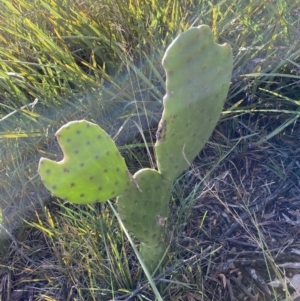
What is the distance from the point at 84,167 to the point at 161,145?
0.58ft

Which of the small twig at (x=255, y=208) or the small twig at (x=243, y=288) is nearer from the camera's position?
the small twig at (x=243, y=288)

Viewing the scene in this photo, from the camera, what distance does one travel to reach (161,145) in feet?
3.67

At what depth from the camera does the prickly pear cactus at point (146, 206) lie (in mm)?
1161

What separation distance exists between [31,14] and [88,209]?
67 cm

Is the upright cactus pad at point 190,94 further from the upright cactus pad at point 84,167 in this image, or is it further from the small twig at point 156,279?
the small twig at point 156,279

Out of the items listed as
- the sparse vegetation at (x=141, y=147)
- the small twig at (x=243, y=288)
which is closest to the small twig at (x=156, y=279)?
the sparse vegetation at (x=141, y=147)

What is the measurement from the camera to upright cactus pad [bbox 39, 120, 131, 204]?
3.30ft

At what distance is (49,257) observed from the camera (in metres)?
1.41

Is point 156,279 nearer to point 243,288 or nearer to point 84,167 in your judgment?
point 243,288

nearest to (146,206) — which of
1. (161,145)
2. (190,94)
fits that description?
(161,145)

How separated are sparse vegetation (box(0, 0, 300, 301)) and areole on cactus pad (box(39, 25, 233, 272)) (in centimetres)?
14

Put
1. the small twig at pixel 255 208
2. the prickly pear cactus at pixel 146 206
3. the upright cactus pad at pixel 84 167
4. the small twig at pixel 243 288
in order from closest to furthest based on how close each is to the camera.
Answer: the upright cactus pad at pixel 84 167 → the prickly pear cactus at pixel 146 206 → the small twig at pixel 243 288 → the small twig at pixel 255 208

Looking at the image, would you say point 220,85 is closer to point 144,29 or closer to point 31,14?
point 144,29

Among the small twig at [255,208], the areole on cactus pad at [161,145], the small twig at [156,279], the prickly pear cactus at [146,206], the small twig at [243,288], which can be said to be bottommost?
the small twig at [243,288]
